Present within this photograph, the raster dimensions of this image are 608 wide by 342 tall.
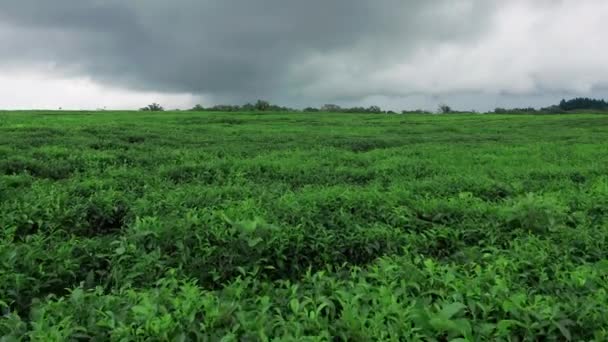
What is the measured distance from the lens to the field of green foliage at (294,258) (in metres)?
2.59

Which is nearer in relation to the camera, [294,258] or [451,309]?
[451,309]

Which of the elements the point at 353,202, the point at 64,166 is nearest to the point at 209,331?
the point at 353,202

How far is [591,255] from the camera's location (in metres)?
4.28

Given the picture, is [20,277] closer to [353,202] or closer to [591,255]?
[353,202]

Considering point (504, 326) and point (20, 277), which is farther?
point (20, 277)

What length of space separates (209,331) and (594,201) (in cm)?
573

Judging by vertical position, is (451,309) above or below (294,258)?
above

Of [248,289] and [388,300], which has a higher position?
[388,300]

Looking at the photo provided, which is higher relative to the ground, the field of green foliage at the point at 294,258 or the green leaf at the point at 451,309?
the green leaf at the point at 451,309

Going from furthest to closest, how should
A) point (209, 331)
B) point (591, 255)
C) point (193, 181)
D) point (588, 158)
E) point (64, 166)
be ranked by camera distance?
point (588, 158)
point (64, 166)
point (193, 181)
point (591, 255)
point (209, 331)

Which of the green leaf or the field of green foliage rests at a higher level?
the green leaf

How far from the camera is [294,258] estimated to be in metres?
4.33

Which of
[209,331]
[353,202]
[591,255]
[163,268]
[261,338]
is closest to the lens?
[261,338]

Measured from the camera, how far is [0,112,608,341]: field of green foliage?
259 cm
